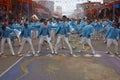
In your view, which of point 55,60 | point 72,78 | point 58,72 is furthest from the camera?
point 55,60

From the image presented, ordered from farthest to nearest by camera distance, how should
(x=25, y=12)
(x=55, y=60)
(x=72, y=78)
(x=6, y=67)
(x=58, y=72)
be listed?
(x=25, y=12) < (x=55, y=60) < (x=6, y=67) < (x=58, y=72) < (x=72, y=78)

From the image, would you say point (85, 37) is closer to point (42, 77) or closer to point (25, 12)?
point (42, 77)

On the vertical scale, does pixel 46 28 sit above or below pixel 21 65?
above

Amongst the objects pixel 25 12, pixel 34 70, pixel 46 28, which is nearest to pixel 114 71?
pixel 34 70

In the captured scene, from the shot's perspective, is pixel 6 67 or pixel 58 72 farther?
pixel 6 67

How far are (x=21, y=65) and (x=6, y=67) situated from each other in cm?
77

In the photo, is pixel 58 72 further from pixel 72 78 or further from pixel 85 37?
pixel 85 37

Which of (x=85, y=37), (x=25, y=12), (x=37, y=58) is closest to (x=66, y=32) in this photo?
(x=85, y=37)

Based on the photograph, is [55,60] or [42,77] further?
[55,60]

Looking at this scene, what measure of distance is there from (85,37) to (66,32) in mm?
1055

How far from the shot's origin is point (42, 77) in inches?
446

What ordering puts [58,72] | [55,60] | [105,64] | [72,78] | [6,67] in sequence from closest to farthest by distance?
[72,78]
[58,72]
[6,67]
[105,64]
[55,60]

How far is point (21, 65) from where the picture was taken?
46.9 feet

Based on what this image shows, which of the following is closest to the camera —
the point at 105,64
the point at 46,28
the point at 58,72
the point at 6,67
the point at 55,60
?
the point at 58,72
